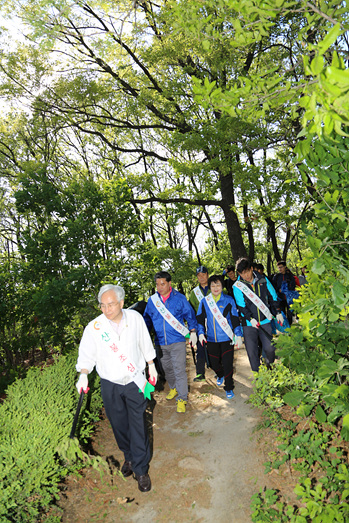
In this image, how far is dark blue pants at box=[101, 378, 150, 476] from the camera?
302cm

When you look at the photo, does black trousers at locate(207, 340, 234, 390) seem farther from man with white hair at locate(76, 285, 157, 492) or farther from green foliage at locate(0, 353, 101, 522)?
man with white hair at locate(76, 285, 157, 492)

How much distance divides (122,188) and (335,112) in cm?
621

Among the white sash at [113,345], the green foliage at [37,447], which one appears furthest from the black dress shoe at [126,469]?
the white sash at [113,345]

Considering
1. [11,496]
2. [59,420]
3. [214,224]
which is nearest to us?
[11,496]

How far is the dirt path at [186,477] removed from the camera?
2754 mm

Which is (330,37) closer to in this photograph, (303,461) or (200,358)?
(303,461)

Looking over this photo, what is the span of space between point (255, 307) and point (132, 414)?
2.37 metres

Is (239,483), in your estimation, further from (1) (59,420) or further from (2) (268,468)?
(1) (59,420)

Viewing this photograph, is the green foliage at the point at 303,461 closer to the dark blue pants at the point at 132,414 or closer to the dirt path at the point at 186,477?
the dirt path at the point at 186,477

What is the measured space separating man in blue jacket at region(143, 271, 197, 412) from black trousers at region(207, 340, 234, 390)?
57 cm

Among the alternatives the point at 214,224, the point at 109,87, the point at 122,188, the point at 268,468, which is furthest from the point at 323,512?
the point at 214,224

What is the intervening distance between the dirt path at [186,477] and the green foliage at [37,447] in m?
0.27

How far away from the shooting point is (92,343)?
3.05 m

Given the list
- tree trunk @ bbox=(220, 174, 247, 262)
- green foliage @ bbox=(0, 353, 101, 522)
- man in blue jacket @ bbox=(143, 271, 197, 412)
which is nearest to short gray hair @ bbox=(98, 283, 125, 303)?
green foliage @ bbox=(0, 353, 101, 522)
